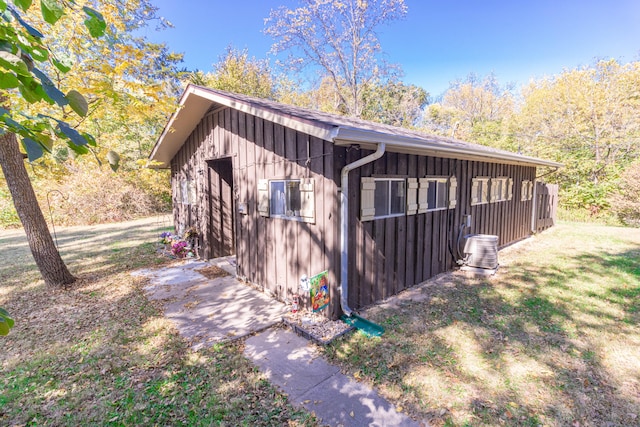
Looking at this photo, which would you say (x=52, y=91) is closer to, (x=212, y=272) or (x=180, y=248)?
(x=212, y=272)

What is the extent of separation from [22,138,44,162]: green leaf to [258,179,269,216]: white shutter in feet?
13.6

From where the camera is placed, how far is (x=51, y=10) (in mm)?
891

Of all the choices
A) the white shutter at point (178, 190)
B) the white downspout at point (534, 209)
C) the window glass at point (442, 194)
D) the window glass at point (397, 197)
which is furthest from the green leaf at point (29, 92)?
the white downspout at point (534, 209)

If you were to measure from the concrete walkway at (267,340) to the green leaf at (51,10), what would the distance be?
2999mm

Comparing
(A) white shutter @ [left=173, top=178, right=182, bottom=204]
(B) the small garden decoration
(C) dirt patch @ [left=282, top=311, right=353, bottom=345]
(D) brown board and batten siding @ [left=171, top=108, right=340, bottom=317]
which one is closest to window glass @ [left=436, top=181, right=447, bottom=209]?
(D) brown board and batten siding @ [left=171, top=108, right=340, bottom=317]

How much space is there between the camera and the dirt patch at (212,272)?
629 centimetres

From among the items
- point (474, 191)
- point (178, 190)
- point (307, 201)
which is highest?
point (178, 190)

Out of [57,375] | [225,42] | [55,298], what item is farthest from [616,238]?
[225,42]

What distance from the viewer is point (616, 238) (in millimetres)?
9242

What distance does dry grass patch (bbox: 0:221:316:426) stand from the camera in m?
2.62

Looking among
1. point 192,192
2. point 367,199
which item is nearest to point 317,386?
point 367,199

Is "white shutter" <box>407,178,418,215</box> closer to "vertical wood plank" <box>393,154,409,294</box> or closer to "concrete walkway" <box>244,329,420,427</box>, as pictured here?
"vertical wood plank" <box>393,154,409,294</box>

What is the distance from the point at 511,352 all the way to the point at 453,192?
3.50 m

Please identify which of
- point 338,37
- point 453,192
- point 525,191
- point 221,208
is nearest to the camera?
point 453,192
